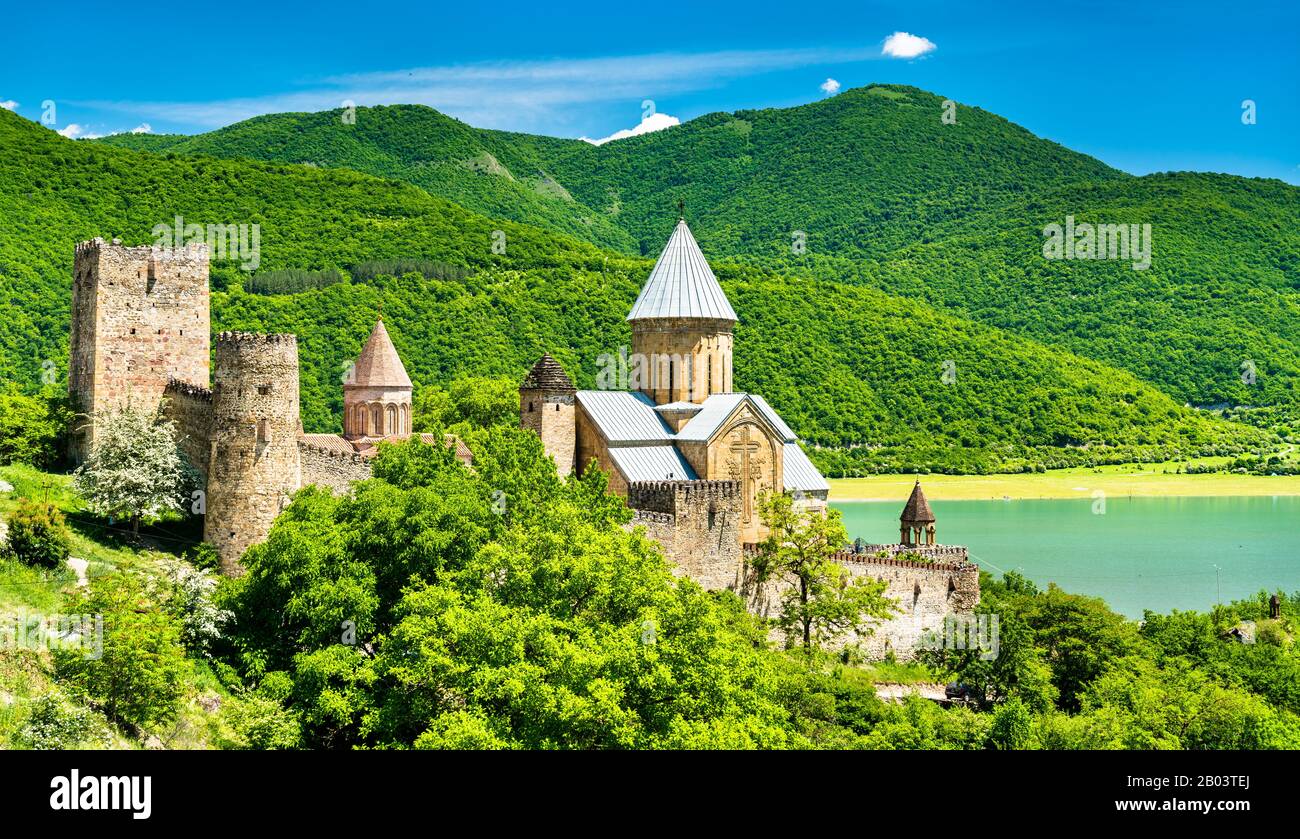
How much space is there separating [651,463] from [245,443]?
966 cm

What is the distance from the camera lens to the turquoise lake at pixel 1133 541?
40.4 m

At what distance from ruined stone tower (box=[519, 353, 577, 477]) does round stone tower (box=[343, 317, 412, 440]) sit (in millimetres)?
4882

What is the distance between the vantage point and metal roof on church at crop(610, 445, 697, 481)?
25.2 metres

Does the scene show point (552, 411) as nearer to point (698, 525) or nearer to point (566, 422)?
point (566, 422)

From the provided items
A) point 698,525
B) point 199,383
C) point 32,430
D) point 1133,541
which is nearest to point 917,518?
point 698,525

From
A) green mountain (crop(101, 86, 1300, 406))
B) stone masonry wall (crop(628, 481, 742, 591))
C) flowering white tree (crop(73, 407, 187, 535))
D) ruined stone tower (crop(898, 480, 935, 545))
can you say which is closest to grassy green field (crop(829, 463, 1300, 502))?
green mountain (crop(101, 86, 1300, 406))

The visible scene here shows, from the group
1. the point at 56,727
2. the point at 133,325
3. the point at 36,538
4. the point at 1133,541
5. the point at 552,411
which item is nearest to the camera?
the point at 56,727

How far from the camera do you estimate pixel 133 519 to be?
1970 centimetres

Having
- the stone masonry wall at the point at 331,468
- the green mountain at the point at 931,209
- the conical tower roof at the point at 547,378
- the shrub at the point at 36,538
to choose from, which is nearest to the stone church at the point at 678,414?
the conical tower roof at the point at 547,378

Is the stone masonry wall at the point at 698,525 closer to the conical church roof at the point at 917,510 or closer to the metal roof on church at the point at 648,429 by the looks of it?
the metal roof on church at the point at 648,429

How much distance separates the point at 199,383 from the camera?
2252 centimetres

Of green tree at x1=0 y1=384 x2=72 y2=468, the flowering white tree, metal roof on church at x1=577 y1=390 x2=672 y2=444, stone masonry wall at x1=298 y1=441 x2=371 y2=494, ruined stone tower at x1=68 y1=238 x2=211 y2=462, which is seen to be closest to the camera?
the flowering white tree

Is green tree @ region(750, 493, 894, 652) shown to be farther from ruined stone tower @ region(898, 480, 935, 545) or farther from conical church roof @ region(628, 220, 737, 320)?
ruined stone tower @ region(898, 480, 935, 545)

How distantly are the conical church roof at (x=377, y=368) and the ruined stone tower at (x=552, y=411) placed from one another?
4.89 m
